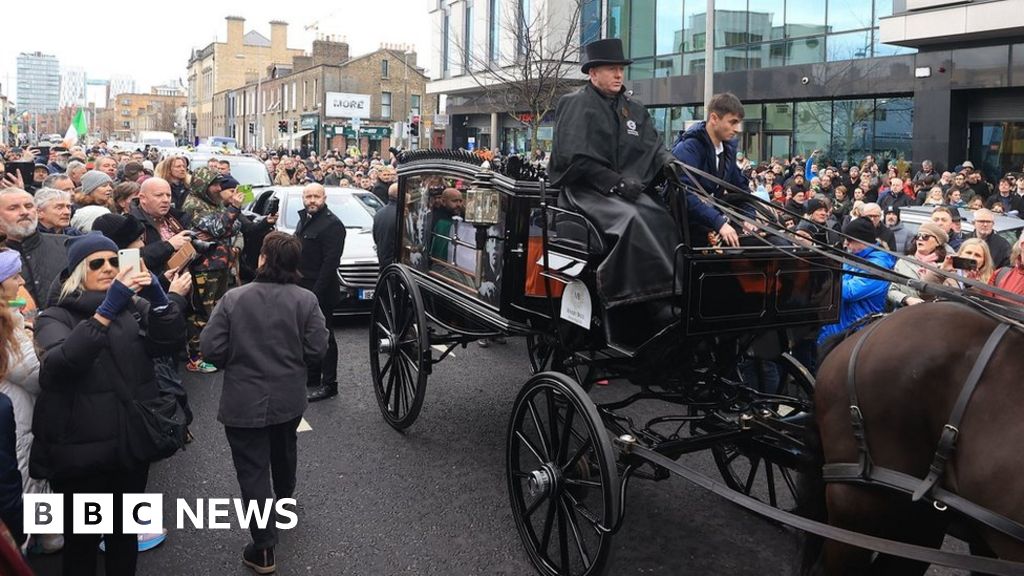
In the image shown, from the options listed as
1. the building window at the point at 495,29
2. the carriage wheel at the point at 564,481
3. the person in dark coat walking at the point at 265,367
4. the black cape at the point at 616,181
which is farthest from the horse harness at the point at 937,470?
the building window at the point at 495,29

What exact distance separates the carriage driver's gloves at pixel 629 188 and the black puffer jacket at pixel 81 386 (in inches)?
98.1

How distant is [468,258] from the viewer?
587 centimetres

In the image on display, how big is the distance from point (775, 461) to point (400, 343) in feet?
10.5

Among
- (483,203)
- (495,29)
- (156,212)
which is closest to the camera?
(483,203)

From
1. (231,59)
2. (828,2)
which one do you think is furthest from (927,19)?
(231,59)

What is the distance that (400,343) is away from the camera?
6512 millimetres

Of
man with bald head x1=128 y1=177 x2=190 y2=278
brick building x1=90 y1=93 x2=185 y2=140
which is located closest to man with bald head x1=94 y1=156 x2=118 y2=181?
man with bald head x1=128 y1=177 x2=190 y2=278

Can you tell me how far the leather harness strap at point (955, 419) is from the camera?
289 centimetres

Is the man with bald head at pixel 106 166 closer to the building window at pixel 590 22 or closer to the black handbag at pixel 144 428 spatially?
the black handbag at pixel 144 428

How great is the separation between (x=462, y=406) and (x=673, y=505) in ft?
8.22

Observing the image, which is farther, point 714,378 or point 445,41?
point 445,41

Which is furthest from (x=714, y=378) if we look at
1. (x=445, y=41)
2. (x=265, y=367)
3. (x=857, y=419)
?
(x=445, y=41)

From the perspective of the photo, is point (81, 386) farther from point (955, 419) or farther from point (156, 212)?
point (955, 419)

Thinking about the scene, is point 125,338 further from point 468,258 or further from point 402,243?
point 402,243
